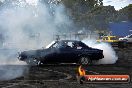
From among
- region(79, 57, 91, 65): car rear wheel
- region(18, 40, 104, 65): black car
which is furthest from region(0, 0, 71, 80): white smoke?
region(79, 57, 91, 65): car rear wheel

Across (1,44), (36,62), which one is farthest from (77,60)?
(1,44)

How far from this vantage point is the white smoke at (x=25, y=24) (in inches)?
825

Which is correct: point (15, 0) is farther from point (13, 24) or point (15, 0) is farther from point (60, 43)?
point (60, 43)

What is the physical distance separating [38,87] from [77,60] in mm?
9323

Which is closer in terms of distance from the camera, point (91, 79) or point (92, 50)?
point (91, 79)

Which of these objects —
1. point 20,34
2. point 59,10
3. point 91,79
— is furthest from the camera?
point 59,10

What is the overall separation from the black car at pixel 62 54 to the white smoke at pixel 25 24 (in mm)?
1787

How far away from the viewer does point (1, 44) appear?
26.9 metres

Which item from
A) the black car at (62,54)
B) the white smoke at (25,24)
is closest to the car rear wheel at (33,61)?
the black car at (62,54)

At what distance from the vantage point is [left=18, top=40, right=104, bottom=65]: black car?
2084 cm

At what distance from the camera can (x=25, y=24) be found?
21500 mm

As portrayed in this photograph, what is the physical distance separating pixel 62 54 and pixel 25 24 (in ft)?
9.17

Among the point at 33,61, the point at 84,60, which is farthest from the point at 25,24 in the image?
the point at 84,60

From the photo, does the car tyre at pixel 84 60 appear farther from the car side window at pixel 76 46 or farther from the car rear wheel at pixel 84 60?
the car side window at pixel 76 46
